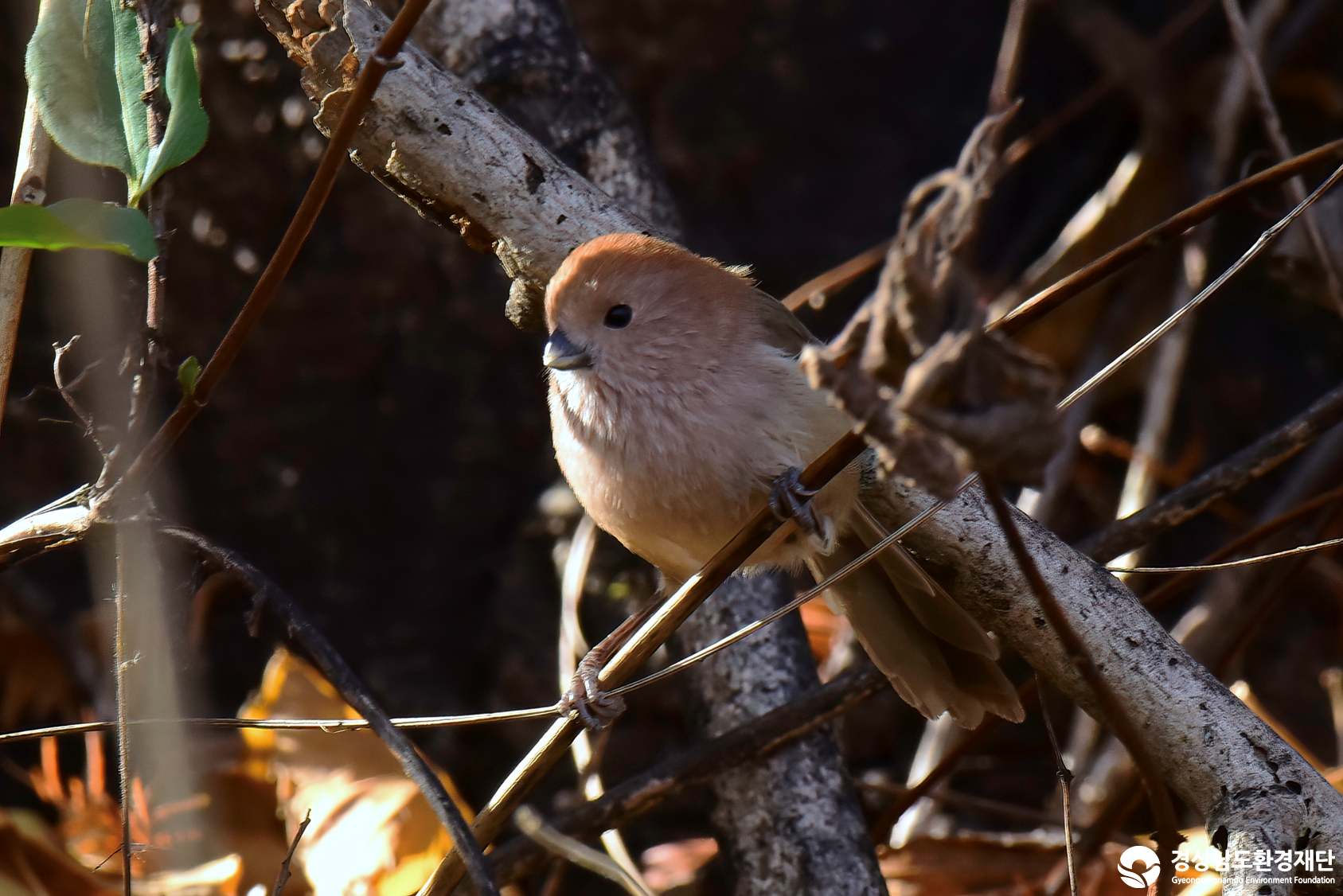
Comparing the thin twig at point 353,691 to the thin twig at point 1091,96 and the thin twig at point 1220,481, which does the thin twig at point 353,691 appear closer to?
the thin twig at point 1220,481

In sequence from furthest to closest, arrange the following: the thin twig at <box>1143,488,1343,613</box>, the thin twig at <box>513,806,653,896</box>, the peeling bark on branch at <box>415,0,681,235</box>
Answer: the peeling bark on branch at <box>415,0,681,235</box>
the thin twig at <box>1143,488,1343,613</box>
the thin twig at <box>513,806,653,896</box>

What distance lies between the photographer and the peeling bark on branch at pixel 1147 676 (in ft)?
3.69

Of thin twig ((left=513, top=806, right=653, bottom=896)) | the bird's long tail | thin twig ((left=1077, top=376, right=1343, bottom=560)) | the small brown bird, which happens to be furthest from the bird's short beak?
thin twig ((left=1077, top=376, right=1343, bottom=560))

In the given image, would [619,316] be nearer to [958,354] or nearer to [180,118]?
[180,118]

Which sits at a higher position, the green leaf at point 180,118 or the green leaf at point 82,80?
the green leaf at point 82,80

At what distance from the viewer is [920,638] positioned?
138cm

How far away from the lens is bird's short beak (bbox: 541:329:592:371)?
1.34 m

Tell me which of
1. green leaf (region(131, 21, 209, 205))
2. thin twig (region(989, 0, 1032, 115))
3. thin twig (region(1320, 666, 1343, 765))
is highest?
green leaf (region(131, 21, 209, 205))

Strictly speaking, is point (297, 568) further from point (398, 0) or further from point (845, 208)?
point (845, 208)

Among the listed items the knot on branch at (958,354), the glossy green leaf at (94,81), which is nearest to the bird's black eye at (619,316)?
the glossy green leaf at (94,81)

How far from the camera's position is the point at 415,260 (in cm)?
214

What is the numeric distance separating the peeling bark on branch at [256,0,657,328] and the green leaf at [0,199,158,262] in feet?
1.43

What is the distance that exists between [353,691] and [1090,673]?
717 millimetres

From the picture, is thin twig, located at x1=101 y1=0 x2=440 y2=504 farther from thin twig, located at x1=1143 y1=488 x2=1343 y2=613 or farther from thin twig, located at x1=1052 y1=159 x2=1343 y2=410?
thin twig, located at x1=1143 y1=488 x2=1343 y2=613
